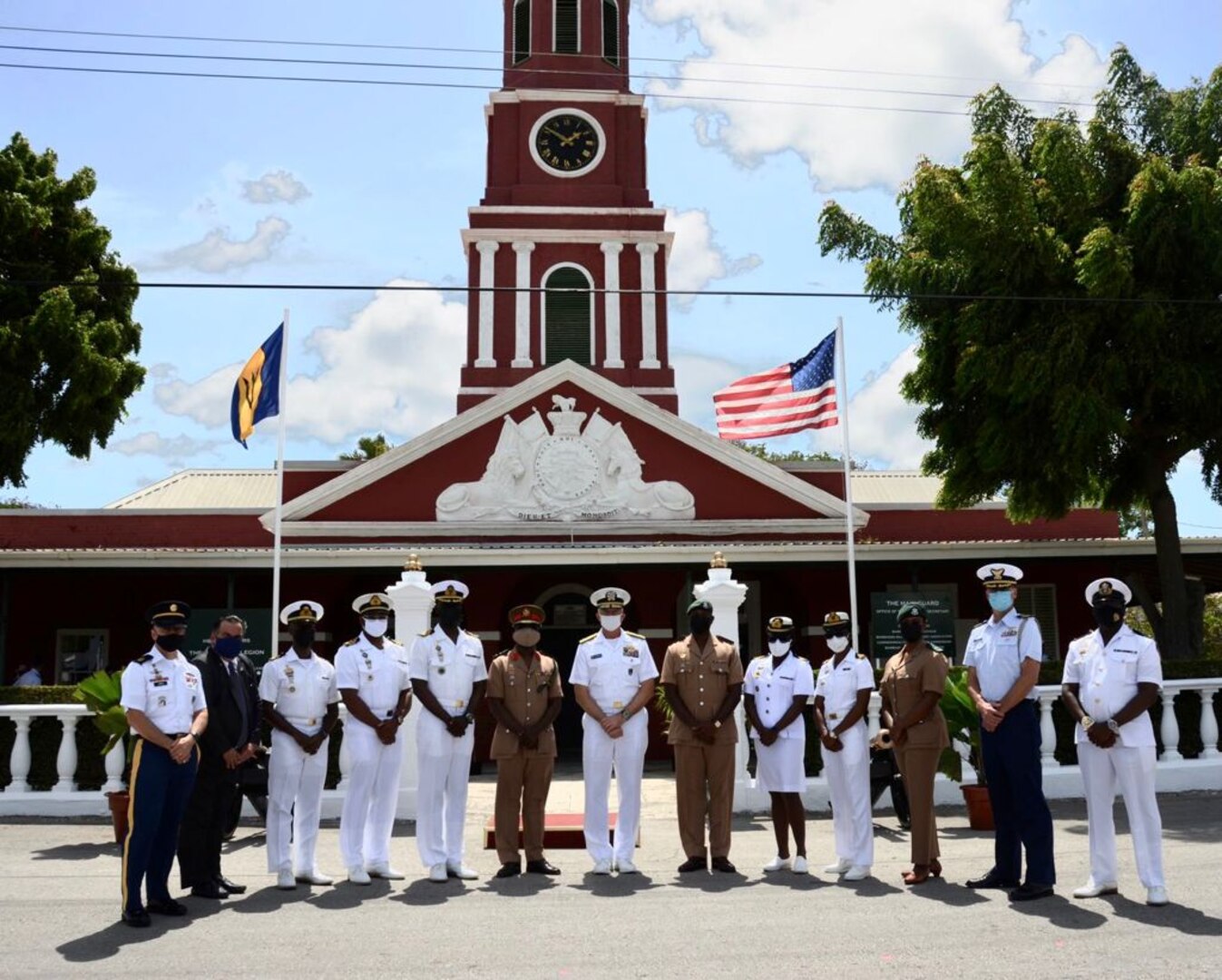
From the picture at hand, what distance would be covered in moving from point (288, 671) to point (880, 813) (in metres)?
6.12

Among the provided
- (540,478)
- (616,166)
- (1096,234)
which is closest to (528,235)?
(616,166)

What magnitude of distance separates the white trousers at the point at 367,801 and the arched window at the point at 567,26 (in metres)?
23.3

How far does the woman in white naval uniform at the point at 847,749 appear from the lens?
322 inches

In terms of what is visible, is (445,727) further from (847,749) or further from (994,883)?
(994,883)

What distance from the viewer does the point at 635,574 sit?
803 inches

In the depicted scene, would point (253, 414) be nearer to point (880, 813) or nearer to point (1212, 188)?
point (880, 813)

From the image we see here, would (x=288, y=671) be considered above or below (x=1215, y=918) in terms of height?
above

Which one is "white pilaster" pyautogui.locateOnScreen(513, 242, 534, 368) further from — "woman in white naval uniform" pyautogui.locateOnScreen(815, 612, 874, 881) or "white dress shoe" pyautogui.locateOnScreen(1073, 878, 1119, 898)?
"white dress shoe" pyautogui.locateOnScreen(1073, 878, 1119, 898)

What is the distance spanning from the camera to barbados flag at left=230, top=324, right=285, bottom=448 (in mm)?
16188

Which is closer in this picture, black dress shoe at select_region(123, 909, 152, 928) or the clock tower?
black dress shoe at select_region(123, 909, 152, 928)

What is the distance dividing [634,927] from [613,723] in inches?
79.6

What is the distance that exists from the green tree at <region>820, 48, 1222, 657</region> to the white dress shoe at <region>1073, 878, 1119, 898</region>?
28.0 feet

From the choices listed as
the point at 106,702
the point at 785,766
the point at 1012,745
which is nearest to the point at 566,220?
the point at 106,702

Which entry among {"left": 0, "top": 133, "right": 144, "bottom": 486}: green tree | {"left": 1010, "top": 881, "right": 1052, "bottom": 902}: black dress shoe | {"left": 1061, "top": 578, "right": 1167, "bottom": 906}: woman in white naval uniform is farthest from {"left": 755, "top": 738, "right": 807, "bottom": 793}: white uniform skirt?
{"left": 0, "top": 133, "right": 144, "bottom": 486}: green tree
